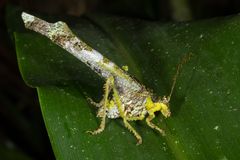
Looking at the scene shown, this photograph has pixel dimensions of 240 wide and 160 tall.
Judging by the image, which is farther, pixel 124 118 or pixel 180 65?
pixel 180 65

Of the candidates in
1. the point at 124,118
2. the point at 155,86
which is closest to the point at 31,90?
the point at 155,86

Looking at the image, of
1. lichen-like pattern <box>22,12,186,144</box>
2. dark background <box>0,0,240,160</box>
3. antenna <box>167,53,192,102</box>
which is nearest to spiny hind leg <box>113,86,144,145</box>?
lichen-like pattern <box>22,12,186,144</box>

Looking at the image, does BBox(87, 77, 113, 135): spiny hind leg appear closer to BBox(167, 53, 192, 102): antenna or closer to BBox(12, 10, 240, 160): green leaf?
BBox(12, 10, 240, 160): green leaf

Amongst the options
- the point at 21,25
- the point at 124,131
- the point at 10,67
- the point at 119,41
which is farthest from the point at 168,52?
the point at 10,67

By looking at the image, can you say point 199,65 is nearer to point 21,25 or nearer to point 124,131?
point 124,131

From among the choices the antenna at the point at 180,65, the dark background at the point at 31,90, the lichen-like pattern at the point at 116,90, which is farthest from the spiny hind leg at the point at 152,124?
the dark background at the point at 31,90

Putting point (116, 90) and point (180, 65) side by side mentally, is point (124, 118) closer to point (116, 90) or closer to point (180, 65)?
point (116, 90)

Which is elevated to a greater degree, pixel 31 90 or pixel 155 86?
pixel 155 86
